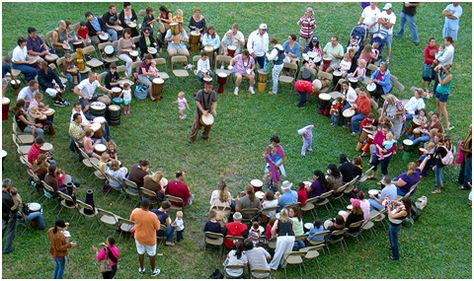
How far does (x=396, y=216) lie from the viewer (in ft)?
51.2

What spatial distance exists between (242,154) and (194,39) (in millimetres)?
5345

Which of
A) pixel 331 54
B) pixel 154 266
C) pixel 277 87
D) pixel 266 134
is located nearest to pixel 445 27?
pixel 331 54

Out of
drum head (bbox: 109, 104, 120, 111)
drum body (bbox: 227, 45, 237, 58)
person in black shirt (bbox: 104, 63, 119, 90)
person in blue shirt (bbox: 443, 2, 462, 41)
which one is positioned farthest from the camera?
person in blue shirt (bbox: 443, 2, 462, 41)

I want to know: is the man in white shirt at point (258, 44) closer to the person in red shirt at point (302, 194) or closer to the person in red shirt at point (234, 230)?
the person in red shirt at point (302, 194)

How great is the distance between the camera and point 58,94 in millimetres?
20203

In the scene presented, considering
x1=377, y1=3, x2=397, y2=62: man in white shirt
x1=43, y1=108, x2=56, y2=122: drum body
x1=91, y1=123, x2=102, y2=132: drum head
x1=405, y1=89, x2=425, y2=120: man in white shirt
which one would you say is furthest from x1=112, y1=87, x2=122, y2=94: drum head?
x1=377, y1=3, x2=397, y2=62: man in white shirt

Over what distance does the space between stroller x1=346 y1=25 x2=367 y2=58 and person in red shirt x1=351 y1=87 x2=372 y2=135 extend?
Answer: 2.99m

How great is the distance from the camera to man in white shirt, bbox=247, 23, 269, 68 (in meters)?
21.9

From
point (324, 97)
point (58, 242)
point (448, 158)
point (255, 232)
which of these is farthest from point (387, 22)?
point (58, 242)

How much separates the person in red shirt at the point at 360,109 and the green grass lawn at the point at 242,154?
33 cm

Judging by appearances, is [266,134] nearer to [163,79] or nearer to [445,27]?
[163,79]

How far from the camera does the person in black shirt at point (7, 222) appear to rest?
49.9 feet

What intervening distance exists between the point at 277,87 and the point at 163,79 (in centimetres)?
318

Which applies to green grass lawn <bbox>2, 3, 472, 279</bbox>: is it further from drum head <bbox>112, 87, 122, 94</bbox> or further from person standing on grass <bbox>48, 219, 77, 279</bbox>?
person standing on grass <bbox>48, 219, 77, 279</bbox>
